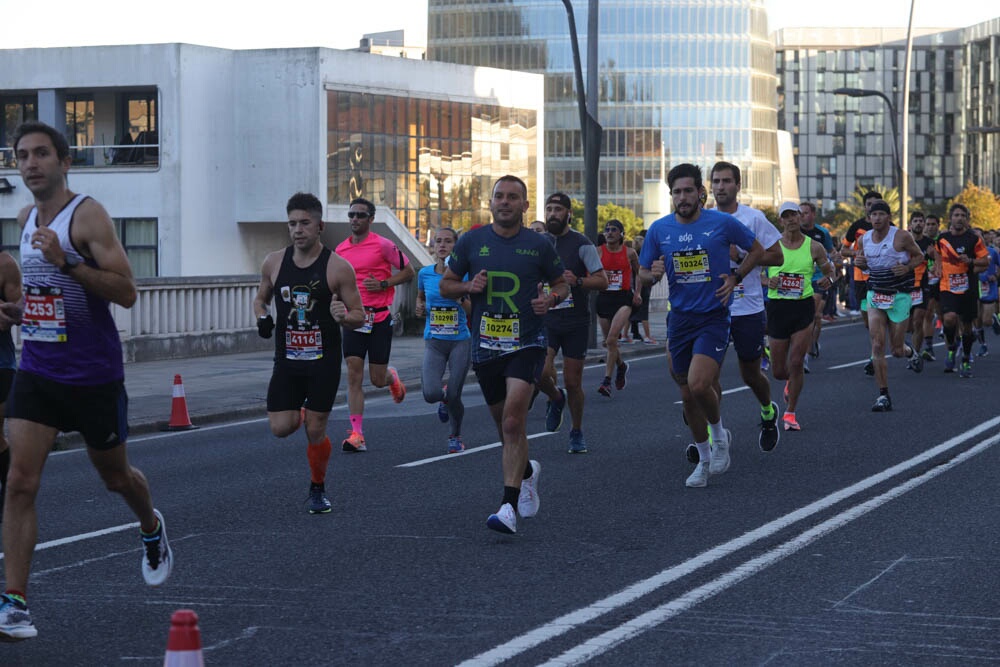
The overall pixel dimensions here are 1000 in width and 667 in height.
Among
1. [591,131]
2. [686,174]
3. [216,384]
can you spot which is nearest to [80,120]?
[591,131]

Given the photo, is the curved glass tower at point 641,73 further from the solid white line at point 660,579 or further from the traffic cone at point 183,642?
the traffic cone at point 183,642

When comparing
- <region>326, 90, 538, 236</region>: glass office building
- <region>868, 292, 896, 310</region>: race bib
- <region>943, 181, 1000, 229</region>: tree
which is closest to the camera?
<region>868, 292, 896, 310</region>: race bib

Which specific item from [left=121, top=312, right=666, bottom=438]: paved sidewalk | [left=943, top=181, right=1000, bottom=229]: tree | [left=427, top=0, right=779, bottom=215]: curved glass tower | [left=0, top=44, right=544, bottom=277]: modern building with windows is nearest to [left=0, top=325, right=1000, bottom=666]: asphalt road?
[left=121, top=312, right=666, bottom=438]: paved sidewalk

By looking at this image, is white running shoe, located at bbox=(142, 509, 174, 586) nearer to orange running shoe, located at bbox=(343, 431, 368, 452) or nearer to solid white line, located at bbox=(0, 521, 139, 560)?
solid white line, located at bbox=(0, 521, 139, 560)

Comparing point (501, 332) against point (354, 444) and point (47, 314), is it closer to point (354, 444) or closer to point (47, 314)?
point (47, 314)

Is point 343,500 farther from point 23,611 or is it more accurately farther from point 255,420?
point 255,420

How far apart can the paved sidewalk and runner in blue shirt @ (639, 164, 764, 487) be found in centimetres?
588

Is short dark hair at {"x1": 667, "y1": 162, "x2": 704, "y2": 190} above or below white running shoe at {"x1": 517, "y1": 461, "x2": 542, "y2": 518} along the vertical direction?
above

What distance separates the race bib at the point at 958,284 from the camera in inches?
737

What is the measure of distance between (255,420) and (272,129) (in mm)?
36745

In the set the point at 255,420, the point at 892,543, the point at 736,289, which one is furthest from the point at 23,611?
the point at 255,420

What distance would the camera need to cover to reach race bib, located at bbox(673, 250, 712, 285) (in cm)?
980

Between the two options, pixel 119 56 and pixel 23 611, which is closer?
pixel 23 611

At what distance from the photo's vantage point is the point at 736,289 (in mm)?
11016
